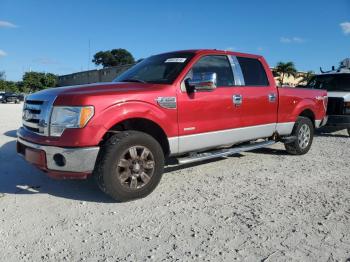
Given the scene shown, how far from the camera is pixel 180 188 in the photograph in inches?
198

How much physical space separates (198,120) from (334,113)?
230 inches

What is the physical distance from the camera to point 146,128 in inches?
194

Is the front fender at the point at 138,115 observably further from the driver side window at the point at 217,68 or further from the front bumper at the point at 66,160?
the driver side window at the point at 217,68

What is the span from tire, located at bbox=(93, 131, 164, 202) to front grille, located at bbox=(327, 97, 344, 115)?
21.5ft

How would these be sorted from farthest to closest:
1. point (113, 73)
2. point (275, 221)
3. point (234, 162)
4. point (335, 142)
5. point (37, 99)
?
1. point (113, 73)
2. point (335, 142)
3. point (234, 162)
4. point (37, 99)
5. point (275, 221)

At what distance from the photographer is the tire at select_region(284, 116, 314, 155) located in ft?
23.6

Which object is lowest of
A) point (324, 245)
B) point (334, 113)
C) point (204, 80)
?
point (324, 245)

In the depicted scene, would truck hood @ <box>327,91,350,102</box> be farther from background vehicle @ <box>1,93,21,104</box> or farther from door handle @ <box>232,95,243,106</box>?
background vehicle @ <box>1,93,21,104</box>

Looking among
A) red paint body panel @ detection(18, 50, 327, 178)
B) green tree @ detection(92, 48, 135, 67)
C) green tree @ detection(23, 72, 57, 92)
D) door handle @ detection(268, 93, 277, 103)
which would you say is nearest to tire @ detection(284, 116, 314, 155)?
red paint body panel @ detection(18, 50, 327, 178)

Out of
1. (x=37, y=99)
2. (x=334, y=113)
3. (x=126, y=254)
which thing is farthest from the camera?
(x=334, y=113)

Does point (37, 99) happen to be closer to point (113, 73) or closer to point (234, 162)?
point (234, 162)

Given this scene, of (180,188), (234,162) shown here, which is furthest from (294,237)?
(234,162)

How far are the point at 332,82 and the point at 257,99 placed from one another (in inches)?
229

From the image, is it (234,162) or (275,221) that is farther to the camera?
(234,162)
